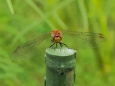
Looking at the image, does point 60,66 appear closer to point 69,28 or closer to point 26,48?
point 26,48

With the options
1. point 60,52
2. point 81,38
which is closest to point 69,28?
point 81,38

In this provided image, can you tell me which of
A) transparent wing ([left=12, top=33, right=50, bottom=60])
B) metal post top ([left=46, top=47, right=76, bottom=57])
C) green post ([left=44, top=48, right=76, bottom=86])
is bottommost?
green post ([left=44, top=48, right=76, bottom=86])

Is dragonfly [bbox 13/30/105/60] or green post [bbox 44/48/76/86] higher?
dragonfly [bbox 13/30/105/60]

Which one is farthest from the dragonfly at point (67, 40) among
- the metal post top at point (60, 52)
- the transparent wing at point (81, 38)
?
the metal post top at point (60, 52)

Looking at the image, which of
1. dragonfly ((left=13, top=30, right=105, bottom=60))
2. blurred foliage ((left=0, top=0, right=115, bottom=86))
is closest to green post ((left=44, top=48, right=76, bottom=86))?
dragonfly ((left=13, top=30, right=105, bottom=60))

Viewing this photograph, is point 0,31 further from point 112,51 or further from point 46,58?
point 46,58

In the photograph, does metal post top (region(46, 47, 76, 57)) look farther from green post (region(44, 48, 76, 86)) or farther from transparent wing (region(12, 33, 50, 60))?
transparent wing (region(12, 33, 50, 60))

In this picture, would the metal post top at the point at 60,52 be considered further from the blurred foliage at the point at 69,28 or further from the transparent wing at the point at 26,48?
the blurred foliage at the point at 69,28
